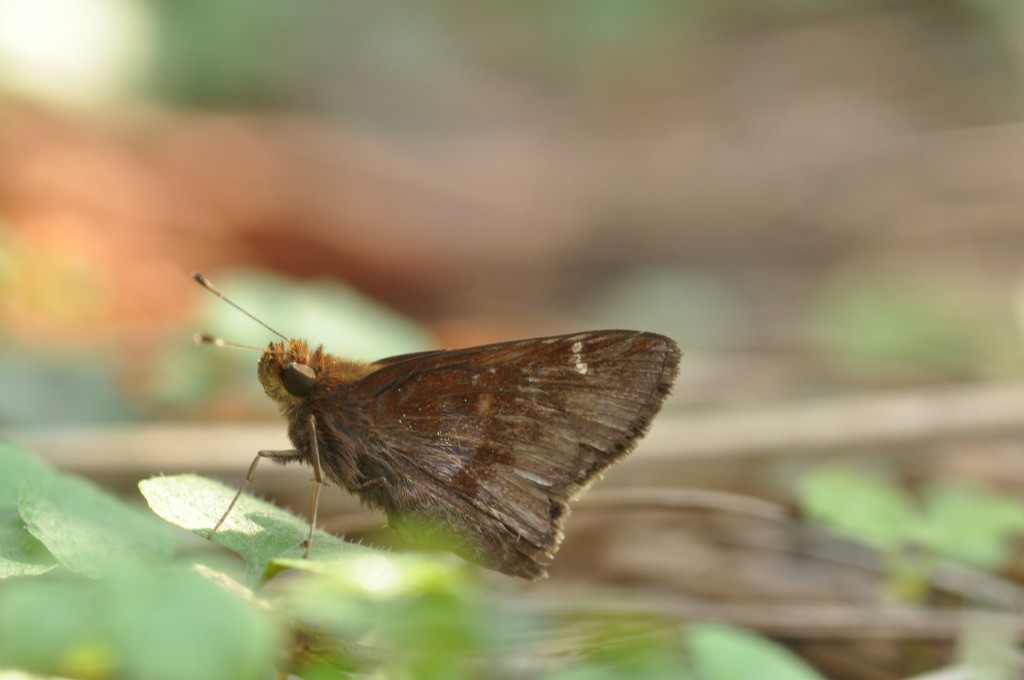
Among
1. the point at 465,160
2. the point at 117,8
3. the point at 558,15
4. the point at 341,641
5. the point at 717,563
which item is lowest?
the point at 341,641

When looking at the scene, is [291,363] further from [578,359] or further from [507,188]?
[507,188]

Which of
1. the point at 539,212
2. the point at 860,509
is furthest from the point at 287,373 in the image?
the point at 539,212

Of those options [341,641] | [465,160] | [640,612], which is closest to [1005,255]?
[465,160]

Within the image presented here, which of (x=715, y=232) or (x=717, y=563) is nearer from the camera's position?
(x=717, y=563)

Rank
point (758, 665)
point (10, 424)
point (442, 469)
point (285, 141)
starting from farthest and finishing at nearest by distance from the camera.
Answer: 1. point (285, 141)
2. point (10, 424)
3. point (442, 469)
4. point (758, 665)

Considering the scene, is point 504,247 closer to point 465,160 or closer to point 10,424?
point 465,160

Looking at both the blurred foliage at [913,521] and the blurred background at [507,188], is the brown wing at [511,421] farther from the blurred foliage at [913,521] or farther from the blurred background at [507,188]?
the blurred background at [507,188]

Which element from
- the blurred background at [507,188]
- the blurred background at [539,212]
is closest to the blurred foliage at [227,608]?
the blurred background at [539,212]
